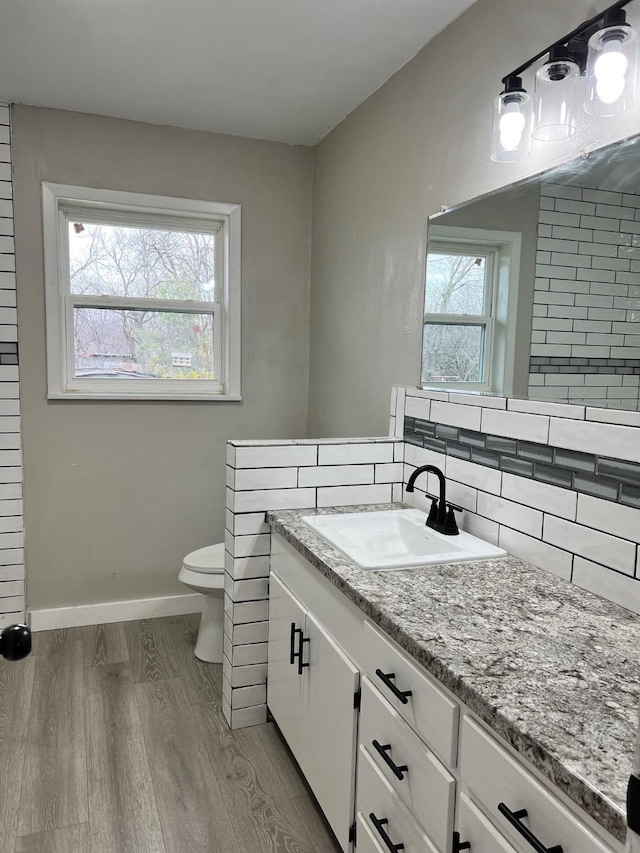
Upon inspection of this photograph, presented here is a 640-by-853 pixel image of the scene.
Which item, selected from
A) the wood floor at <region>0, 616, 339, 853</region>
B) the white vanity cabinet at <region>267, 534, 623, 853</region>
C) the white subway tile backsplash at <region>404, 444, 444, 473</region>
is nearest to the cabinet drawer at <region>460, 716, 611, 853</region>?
the white vanity cabinet at <region>267, 534, 623, 853</region>

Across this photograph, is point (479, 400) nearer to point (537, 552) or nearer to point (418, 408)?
point (418, 408)

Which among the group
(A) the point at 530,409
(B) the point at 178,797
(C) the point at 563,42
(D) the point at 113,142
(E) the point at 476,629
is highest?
(D) the point at 113,142

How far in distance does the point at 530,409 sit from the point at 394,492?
741 mm

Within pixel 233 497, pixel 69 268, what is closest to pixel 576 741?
pixel 233 497

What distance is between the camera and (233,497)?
205cm

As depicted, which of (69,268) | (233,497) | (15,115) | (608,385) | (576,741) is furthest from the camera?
(69,268)

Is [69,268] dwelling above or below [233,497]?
above

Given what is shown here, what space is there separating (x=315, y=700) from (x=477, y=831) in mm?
768

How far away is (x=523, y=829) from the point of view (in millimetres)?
852

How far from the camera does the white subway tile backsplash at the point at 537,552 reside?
1506mm

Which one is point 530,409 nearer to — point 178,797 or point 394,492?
point 394,492

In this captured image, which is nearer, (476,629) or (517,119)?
(476,629)

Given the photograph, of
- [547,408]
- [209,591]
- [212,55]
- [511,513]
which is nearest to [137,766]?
[209,591]

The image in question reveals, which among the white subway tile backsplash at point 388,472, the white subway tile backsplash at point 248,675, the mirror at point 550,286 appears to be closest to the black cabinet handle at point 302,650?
the white subway tile backsplash at point 248,675
